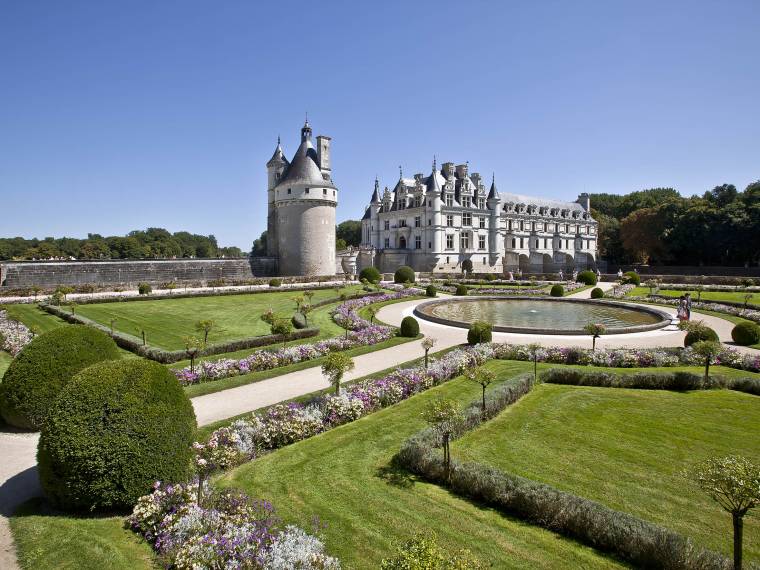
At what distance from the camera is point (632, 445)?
27.1 ft

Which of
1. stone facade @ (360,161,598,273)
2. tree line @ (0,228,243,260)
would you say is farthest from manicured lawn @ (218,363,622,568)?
tree line @ (0,228,243,260)

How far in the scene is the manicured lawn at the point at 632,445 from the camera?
620 cm

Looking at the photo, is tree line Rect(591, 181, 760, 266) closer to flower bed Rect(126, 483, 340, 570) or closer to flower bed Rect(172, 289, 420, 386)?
flower bed Rect(172, 289, 420, 386)

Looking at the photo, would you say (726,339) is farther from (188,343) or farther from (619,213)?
(619,213)

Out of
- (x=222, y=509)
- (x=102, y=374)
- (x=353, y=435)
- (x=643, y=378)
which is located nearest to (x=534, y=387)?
(x=643, y=378)

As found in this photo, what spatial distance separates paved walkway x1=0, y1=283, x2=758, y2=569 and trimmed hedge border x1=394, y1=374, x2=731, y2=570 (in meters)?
4.56

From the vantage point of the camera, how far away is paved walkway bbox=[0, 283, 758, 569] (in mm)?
6586

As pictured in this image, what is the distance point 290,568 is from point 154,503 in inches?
89.8

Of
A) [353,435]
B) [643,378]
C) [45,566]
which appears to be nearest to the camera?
[45,566]

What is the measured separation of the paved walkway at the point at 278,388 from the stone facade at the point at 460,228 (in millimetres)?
31728

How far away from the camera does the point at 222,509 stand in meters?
5.77

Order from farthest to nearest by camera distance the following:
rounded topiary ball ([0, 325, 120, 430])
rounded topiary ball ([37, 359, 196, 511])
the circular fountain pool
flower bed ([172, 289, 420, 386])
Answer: the circular fountain pool < flower bed ([172, 289, 420, 386]) < rounded topiary ball ([0, 325, 120, 430]) < rounded topiary ball ([37, 359, 196, 511])

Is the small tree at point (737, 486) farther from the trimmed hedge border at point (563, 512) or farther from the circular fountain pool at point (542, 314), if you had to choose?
the circular fountain pool at point (542, 314)

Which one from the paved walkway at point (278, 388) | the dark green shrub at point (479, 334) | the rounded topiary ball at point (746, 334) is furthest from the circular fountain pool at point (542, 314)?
the rounded topiary ball at point (746, 334)
